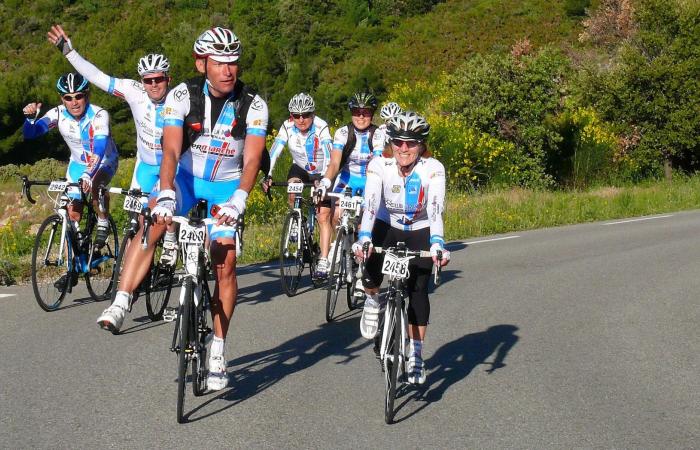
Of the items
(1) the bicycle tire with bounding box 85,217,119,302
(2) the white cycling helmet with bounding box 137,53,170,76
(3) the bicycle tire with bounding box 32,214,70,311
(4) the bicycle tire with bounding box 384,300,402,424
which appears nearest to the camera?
(4) the bicycle tire with bounding box 384,300,402,424

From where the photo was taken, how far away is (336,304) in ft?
35.8

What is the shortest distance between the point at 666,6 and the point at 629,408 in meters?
28.2

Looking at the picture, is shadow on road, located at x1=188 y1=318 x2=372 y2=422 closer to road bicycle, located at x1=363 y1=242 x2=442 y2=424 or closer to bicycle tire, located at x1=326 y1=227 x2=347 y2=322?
bicycle tire, located at x1=326 y1=227 x2=347 y2=322

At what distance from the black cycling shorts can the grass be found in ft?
19.3

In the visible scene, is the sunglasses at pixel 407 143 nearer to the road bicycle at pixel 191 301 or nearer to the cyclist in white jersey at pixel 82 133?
the road bicycle at pixel 191 301

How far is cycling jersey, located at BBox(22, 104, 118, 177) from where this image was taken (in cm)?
1013

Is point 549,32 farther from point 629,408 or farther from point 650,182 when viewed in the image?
point 629,408

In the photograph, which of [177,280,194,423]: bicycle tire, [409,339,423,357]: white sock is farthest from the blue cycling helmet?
[409,339,423,357]: white sock

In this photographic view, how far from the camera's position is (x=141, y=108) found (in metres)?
9.81

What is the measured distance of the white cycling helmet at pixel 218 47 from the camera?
6559 millimetres

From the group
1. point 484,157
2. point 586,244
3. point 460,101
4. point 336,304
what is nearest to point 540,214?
point 586,244

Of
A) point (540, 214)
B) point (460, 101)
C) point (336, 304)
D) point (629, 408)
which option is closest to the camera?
point (629, 408)

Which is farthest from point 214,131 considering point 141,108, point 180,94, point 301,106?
point 301,106

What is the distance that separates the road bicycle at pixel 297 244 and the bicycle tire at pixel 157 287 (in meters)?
1.85
